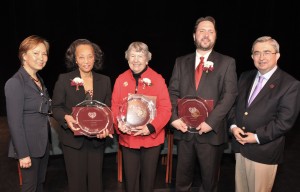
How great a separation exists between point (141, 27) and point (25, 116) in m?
4.25

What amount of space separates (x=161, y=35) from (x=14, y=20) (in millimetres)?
2861

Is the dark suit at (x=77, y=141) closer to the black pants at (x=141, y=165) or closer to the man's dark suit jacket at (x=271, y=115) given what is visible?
the black pants at (x=141, y=165)

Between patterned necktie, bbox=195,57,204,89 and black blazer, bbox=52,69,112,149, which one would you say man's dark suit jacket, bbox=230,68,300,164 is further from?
black blazer, bbox=52,69,112,149

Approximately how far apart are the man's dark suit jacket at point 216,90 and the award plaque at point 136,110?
267 millimetres

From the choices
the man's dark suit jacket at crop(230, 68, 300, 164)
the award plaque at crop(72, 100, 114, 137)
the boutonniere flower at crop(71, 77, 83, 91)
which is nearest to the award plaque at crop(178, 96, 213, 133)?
the man's dark suit jacket at crop(230, 68, 300, 164)

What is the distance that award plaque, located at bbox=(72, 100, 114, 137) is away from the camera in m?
2.39

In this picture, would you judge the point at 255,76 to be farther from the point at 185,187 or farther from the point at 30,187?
the point at 30,187

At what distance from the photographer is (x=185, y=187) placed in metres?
2.75

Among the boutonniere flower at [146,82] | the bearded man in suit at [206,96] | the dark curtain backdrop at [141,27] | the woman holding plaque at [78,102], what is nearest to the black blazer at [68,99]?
the woman holding plaque at [78,102]

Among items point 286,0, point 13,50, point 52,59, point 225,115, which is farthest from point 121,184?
point 286,0

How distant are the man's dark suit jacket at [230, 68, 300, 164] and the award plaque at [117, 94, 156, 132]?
0.76 metres

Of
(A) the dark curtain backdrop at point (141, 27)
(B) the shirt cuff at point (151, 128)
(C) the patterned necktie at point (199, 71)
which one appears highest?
(A) the dark curtain backdrop at point (141, 27)

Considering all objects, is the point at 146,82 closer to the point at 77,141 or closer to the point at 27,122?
the point at 77,141

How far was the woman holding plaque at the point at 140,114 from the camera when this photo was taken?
96.7 inches
